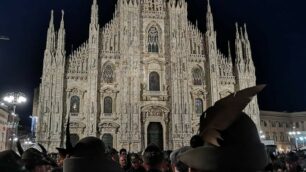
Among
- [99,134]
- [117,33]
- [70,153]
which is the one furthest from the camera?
[117,33]

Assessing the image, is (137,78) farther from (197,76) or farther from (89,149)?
(89,149)

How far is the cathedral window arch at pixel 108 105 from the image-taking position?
29.5m

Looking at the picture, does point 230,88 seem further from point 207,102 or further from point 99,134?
point 99,134

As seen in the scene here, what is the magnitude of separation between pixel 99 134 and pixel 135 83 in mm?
5780

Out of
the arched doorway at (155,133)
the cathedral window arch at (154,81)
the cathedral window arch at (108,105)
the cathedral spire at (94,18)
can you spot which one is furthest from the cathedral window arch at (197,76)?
the cathedral spire at (94,18)

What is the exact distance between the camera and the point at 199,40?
3262 cm

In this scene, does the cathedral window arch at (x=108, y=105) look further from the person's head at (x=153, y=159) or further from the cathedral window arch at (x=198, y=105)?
the person's head at (x=153, y=159)

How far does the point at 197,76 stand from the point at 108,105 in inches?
376

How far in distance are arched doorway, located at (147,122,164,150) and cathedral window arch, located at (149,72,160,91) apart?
A: 3439 millimetres

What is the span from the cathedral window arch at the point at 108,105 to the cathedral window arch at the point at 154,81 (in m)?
4.11

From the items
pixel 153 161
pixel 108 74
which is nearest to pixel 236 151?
pixel 153 161

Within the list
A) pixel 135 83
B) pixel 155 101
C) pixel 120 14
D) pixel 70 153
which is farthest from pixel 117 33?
pixel 70 153

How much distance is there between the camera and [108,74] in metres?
Answer: 30.2

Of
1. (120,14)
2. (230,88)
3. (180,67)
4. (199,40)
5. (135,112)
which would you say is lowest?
(135,112)
